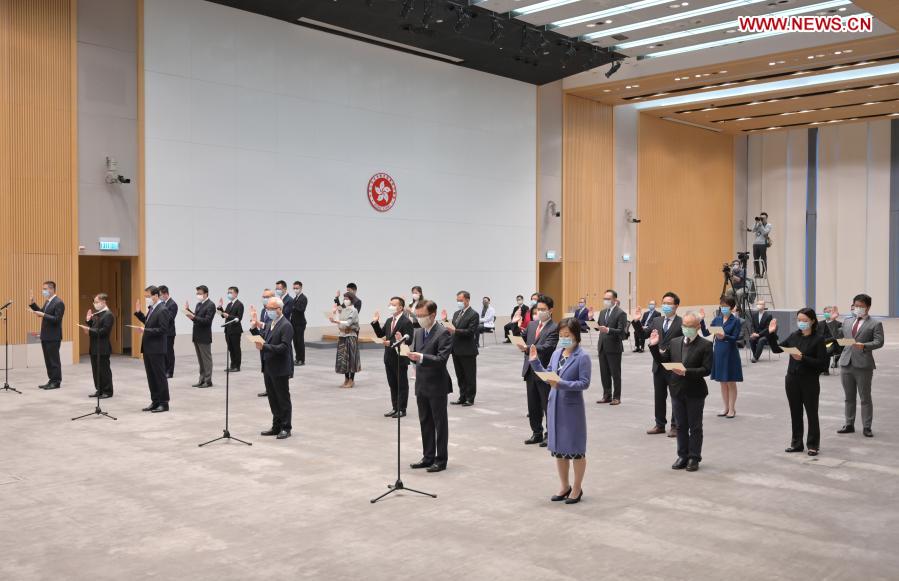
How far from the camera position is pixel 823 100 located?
1114 inches

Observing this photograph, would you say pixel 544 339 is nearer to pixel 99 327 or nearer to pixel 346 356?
pixel 346 356

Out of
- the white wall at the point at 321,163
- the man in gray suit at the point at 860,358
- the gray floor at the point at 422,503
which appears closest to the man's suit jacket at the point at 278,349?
the gray floor at the point at 422,503

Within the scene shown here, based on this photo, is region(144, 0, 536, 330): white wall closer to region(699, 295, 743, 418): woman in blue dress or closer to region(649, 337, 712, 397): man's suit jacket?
region(699, 295, 743, 418): woman in blue dress

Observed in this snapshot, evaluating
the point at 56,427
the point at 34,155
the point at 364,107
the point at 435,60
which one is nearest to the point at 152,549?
the point at 56,427

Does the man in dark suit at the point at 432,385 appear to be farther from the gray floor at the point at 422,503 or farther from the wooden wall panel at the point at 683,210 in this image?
the wooden wall panel at the point at 683,210

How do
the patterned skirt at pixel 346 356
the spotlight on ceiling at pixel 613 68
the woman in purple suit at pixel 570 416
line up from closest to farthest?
the woman in purple suit at pixel 570 416 < the patterned skirt at pixel 346 356 < the spotlight on ceiling at pixel 613 68

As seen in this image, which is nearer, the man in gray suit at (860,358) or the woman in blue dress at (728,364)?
the man in gray suit at (860,358)

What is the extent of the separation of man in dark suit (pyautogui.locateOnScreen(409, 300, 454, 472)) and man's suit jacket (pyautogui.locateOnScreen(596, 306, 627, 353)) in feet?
16.1

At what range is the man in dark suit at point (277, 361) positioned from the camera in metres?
9.76

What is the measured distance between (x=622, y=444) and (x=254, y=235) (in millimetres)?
12862

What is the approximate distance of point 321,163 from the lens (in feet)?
70.3

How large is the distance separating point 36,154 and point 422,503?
44.1 ft

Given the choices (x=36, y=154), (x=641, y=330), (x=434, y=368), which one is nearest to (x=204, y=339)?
(x=36, y=154)

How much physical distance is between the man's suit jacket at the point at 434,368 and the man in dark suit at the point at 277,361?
6.90 ft
